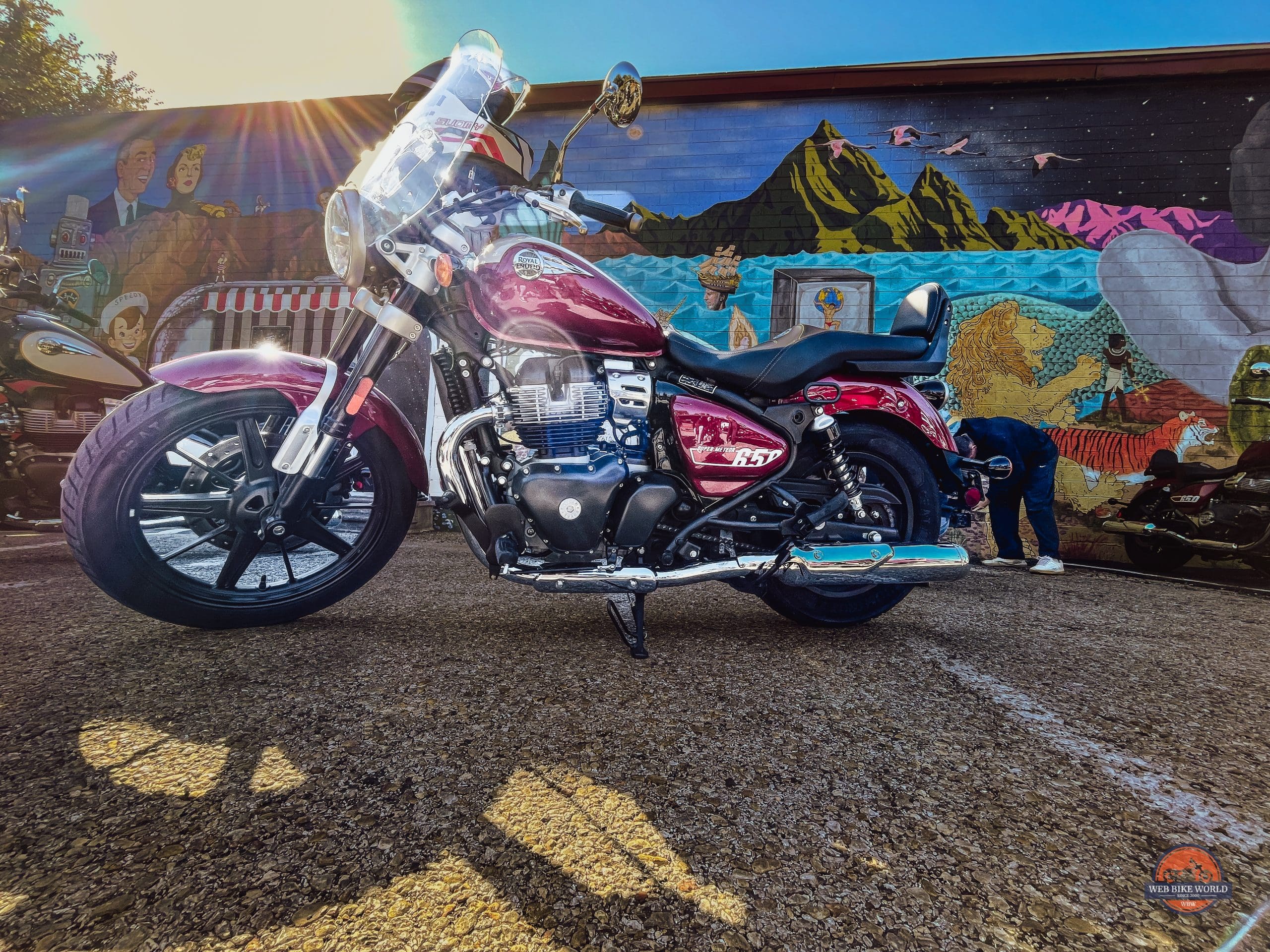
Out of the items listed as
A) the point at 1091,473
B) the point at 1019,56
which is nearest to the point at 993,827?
the point at 1091,473

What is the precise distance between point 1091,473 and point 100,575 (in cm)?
727

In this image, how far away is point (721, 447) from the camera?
7.06ft

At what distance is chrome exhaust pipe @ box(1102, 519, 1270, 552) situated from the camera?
163 inches

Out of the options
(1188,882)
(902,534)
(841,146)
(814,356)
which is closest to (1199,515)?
(902,534)

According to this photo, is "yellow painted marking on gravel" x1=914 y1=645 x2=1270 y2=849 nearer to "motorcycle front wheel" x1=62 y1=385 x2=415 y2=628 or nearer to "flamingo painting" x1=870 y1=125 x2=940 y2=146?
"motorcycle front wheel" x1=62 y1=385 x2=415 y2=628

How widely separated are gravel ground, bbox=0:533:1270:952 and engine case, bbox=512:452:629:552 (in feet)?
1.38

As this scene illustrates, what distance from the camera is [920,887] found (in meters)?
1.01

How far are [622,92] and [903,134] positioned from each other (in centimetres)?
523

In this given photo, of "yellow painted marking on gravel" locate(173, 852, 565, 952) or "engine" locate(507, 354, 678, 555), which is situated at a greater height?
"engine" locate(507, 354, 678, 555)

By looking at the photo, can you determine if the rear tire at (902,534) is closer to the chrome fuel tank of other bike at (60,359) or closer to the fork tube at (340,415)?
the fork tube at (340,415)

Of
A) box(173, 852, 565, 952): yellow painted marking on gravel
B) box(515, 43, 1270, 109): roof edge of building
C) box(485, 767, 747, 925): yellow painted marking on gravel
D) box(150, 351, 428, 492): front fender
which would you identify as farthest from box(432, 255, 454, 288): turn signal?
box(515, 43, 1270, 109): roof edge of building

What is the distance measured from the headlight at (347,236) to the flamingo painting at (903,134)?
5.64m

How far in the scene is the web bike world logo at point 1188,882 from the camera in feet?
3.32

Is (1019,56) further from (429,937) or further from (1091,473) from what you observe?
(429,937)
